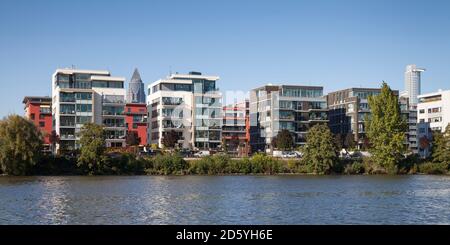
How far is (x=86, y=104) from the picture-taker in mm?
127562

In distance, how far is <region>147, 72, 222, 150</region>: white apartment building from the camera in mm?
A: 136125

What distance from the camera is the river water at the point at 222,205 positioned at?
127ft

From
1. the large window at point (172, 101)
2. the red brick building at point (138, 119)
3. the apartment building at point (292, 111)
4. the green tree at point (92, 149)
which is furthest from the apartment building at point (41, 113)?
the apartment building at point (292, 111)

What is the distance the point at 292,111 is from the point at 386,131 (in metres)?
39.0

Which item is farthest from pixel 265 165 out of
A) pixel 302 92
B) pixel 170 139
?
pixel 302 92

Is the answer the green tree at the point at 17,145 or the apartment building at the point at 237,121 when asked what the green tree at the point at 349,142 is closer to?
the apartment building at the point at 237,121

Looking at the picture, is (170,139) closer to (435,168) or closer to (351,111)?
(435,168)

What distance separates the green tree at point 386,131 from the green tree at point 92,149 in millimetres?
44422

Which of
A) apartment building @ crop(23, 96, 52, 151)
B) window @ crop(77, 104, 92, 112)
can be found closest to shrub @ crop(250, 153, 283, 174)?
window @ crop(77, 104, 92, 112)

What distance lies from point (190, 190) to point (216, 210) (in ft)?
63.1

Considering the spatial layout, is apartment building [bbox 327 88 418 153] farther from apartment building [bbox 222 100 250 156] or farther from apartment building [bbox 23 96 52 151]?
apartment building [bbox 23 96 52 151]

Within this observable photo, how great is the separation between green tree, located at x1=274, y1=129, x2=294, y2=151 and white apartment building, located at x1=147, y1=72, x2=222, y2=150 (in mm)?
15809

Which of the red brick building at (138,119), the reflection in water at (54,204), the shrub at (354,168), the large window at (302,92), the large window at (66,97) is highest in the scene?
the large window at (302,92)

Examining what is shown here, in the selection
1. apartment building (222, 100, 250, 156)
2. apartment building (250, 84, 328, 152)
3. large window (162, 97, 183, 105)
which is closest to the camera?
large window (162, 97, 183, 105)
